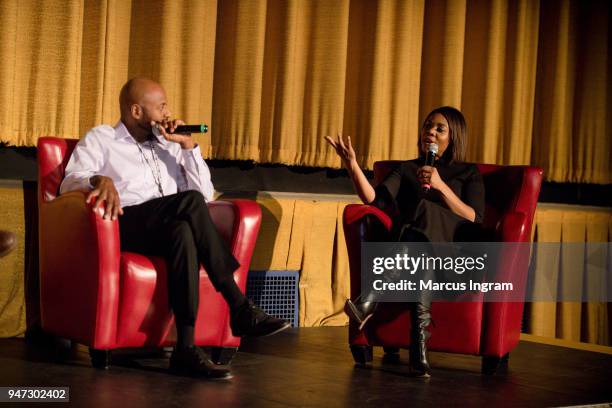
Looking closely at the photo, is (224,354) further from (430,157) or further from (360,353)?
(430,157)

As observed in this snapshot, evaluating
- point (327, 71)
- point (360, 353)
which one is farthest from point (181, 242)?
point (327, 71)

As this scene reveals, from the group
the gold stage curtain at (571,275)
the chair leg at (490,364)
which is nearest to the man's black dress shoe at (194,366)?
the chair leg at (490,364)

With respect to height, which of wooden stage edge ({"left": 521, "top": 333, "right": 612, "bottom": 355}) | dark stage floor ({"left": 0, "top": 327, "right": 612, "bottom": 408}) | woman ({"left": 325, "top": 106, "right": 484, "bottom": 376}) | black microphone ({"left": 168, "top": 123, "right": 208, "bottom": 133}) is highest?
black microphone ({"left": 168, "top": 123, "right": 208, "bottom": 133})

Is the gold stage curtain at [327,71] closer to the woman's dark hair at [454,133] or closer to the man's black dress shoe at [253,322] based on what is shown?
the woman's dark hair at [454,133]

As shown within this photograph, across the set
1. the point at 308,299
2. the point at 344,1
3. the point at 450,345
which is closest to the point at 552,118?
the point at 344,1

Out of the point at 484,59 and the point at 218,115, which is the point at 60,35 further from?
the point at 484,59

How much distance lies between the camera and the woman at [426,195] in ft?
9.20

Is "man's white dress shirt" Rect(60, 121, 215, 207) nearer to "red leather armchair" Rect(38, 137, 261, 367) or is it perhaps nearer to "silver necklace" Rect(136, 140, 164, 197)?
"silver necklace" Rect(136, 140, 164, 197)

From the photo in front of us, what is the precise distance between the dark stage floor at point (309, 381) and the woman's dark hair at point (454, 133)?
0.79 meters

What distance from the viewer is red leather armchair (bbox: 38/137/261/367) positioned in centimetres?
258

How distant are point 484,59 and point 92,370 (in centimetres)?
297

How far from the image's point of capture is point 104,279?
2566mm

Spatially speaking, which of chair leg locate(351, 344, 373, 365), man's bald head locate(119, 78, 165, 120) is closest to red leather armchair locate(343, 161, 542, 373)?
chair leg locate(351, 344, 373, 365)

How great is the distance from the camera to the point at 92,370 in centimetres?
259
